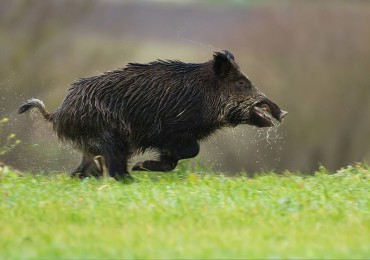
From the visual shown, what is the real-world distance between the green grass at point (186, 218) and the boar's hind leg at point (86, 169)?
107cm

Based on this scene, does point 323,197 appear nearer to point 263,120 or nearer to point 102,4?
point 263,120

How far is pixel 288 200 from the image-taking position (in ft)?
27.0

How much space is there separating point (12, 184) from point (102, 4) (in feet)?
52.2

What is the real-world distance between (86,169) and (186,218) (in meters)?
3.82

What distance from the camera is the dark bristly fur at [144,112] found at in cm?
1057

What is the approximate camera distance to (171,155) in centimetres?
1076

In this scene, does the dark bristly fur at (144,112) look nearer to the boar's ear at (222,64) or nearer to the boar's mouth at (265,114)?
the boar's ear at (222,64)

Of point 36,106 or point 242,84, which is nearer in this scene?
point 36,106

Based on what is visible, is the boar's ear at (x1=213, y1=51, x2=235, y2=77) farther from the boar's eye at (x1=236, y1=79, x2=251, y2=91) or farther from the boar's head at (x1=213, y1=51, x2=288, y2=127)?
the boar's eye at (x1=236, y1=79, x2=251, y2=91)

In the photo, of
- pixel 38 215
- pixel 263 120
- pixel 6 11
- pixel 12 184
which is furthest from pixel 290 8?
pixel 38 215

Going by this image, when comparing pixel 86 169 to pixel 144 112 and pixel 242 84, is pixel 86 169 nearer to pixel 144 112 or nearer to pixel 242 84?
pixel 144 112

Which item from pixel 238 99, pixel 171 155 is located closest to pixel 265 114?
pixel 238 99

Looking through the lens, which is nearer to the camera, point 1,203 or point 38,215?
point 38,215

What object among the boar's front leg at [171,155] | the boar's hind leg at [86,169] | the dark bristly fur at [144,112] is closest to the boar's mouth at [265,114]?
the dark bristly fur at [144,112]
